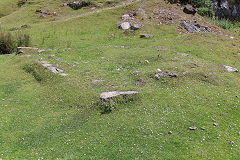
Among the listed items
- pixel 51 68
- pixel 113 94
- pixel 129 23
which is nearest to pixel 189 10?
pixel 129 23

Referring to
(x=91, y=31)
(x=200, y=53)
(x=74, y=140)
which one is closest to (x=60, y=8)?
(x=91, y=31)

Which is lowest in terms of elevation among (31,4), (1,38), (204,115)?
(204,115)

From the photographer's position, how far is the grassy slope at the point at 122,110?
8.68 meters

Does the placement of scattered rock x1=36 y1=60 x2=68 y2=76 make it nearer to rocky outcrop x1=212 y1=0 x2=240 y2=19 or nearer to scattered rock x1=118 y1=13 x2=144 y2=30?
scattered rock x1=118 y1=13 x2=144 y2=30

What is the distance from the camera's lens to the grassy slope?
8680mm

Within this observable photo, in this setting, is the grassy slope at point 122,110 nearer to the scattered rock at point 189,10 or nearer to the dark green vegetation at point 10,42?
the dark green vegetation at point 10,42

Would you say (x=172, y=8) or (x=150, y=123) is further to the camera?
(x=172, y=8)

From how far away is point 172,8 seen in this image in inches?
1202

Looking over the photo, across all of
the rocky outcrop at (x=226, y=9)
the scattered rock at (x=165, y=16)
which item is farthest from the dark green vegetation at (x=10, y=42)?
the rocky outcrop at (x=226, y=9)

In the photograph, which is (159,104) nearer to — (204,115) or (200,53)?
(204,115)

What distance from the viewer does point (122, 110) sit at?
10.9 m

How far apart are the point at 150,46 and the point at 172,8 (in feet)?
40.3

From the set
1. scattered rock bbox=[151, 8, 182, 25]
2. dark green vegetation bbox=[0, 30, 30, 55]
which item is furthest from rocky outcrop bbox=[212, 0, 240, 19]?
dark green vegetation bbox=[0, 30, 30, 55]

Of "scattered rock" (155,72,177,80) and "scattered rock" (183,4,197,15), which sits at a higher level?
"scattered rock" (183,4,197,15)
